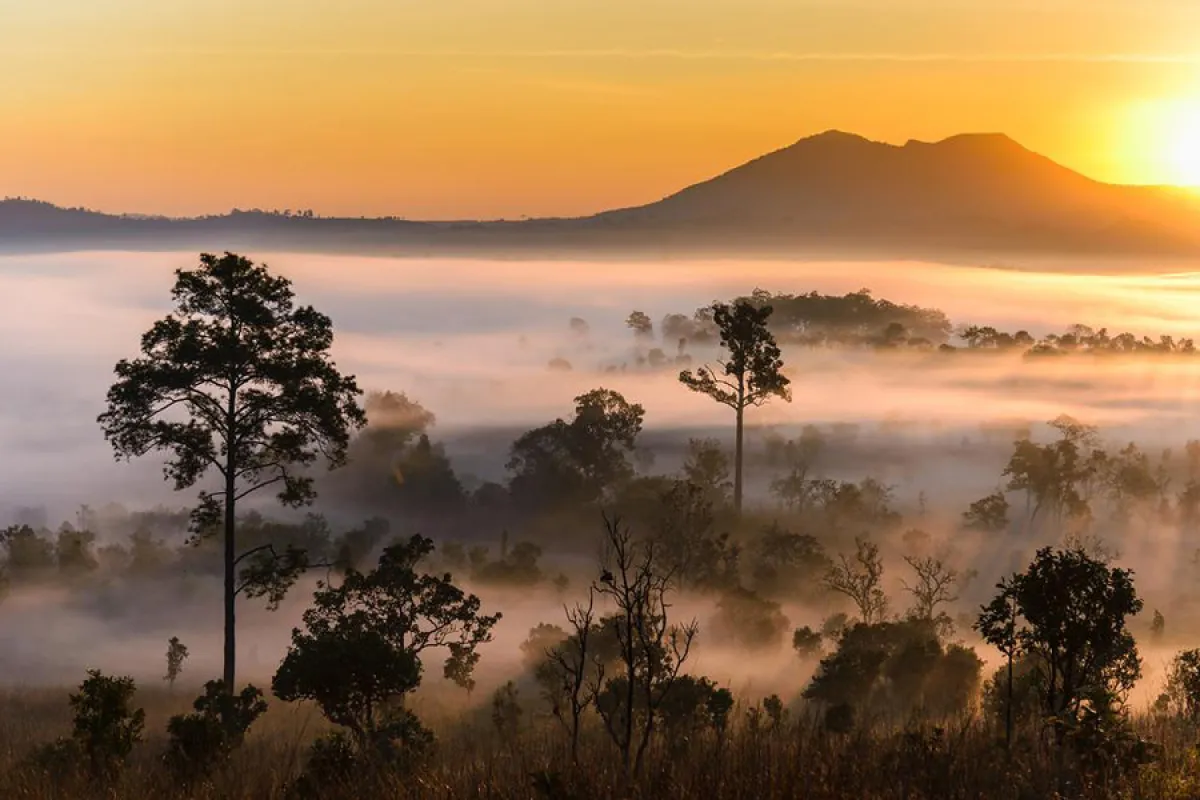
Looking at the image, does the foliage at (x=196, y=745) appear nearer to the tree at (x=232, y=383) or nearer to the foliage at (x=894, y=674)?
the tree at (x=232, y=383)

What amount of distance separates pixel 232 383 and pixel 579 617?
51.3 ft

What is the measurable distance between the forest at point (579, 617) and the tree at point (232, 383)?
94mm

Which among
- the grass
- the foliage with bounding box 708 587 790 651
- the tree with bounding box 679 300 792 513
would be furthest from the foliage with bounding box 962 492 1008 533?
the grass

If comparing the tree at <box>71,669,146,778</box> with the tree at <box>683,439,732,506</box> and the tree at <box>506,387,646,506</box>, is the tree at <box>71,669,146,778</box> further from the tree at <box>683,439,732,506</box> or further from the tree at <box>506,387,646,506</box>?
the tree at <box>683,439,732,506</box>

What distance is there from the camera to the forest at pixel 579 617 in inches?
619

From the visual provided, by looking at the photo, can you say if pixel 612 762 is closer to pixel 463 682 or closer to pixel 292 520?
pixel 463 682

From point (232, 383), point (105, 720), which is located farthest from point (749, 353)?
point (105, 720)

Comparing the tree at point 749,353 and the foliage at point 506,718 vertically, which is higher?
the tree at point 749,353

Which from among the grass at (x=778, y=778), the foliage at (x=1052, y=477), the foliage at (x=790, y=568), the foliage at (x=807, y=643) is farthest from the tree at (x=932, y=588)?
the grass at (x=778, y=778)

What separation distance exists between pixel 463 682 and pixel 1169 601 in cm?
6418

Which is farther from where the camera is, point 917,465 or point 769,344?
point 917,465

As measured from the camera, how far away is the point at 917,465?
6604 inches

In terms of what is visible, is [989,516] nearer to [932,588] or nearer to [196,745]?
[932,588]

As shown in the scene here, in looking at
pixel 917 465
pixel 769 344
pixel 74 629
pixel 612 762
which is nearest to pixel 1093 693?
pixel 612 762
